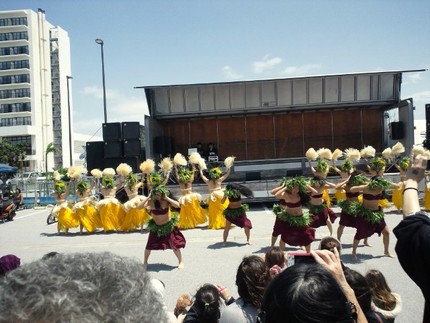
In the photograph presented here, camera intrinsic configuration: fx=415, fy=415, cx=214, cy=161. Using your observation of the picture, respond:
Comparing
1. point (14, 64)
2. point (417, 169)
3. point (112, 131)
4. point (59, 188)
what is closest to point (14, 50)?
point (14, 64)

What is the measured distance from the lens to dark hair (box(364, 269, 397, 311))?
3.06 meters

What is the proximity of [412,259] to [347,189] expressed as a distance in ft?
22.4

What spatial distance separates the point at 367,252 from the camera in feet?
25.4

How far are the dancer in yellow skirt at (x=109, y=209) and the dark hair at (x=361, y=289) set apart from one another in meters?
9.67

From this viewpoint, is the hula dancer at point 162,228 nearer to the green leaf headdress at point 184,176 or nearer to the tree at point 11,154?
the green leaf headdress at point 184,176

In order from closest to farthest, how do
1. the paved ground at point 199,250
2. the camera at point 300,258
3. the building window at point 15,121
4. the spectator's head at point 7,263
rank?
the camera at point 300,258 < the spectator's head at point 7,263 < the paved ground at point 199,250 < the building window at point 15,121

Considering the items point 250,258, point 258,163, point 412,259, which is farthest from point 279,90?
point 412,259

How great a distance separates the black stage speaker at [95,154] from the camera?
611 inches

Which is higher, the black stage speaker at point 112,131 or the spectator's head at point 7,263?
the black stage speaker at point 112,131

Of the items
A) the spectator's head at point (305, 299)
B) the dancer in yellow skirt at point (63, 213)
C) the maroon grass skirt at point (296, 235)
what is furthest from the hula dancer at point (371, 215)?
the dancer in yellow skirt at point (63, 213)

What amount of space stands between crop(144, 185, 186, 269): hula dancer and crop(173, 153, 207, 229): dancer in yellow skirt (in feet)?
12.7

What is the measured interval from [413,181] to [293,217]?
5.33m

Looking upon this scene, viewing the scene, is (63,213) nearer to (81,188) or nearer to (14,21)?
(81,188)

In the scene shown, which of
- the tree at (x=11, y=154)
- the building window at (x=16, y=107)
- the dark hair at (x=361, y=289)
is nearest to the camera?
the dark hair at (x=361, y=289)
